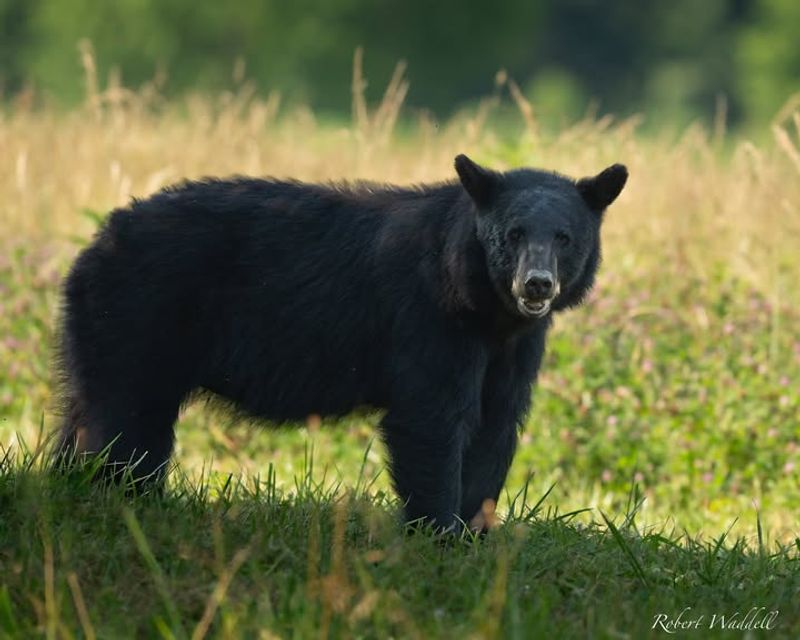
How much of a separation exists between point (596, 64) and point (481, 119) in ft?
123

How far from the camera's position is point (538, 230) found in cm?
498

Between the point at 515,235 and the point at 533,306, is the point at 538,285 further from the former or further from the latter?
the point at 515,235

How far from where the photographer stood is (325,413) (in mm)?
5418

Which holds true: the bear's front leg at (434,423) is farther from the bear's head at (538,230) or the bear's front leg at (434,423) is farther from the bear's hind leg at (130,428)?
the bear's hind leg at (130,428)

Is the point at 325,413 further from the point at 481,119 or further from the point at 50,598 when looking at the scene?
the point at 481,119

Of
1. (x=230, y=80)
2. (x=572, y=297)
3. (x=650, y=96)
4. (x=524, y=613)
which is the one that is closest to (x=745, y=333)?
(x=572, y=297)

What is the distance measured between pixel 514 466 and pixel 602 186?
3.08 meters

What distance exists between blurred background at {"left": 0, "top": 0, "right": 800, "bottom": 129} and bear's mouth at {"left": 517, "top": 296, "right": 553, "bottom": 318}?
2879cm

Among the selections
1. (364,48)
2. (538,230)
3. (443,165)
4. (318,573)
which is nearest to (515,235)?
(538,230)

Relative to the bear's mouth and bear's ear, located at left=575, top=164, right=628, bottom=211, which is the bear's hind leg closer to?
the bear's mouth

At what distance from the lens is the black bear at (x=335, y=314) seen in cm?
505

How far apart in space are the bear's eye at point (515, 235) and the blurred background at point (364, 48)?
2861cm

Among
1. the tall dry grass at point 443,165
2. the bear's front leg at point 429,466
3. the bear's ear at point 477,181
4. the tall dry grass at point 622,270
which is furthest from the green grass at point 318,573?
the tall dry grass at point 443,165

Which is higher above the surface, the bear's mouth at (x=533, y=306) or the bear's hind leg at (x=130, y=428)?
the bear's mouth at (x=533, y=306)
